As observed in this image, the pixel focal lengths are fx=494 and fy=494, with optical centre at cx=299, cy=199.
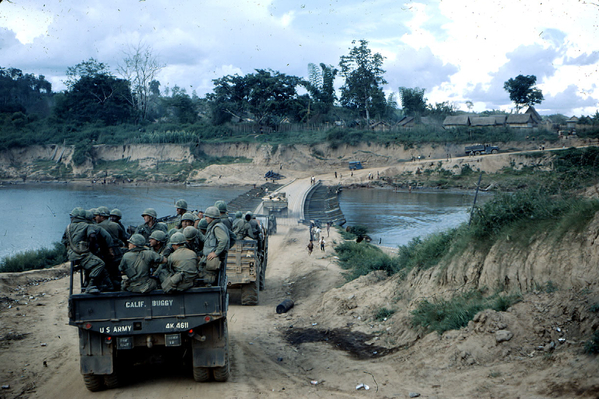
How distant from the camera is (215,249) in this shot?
8.94 metres

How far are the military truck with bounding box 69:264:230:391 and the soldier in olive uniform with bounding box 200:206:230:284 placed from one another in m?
0.59

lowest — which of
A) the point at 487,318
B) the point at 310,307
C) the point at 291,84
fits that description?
the point at 310,307

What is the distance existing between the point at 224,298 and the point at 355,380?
2451 mm

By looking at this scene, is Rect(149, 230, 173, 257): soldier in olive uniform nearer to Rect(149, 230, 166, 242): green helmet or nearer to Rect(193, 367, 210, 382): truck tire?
Rect(149, 230, 166, 242): green helmet

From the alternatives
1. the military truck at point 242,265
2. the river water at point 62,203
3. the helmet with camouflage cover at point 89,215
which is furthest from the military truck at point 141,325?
the river water at point 62,203

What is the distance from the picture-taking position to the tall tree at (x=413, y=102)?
10282cm

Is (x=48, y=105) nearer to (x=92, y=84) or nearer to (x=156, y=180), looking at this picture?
(x=92, y=84)

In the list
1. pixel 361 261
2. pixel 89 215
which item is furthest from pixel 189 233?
pixel 361 261

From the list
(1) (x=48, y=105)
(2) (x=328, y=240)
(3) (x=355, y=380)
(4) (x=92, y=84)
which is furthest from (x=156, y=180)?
(3) (x=355, y=380)

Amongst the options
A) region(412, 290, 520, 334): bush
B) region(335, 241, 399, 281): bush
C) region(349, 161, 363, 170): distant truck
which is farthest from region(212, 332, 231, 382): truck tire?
region(349, 161, 363, 170): distant truck

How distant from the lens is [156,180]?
246 feet

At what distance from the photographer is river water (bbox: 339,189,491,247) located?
3597 cm

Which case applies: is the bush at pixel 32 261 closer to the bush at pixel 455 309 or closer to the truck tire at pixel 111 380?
the truck tire at pixel 111 380

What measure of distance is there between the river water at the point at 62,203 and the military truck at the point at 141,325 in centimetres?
2553
